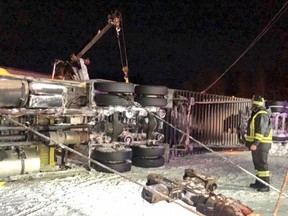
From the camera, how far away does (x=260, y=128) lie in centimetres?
638

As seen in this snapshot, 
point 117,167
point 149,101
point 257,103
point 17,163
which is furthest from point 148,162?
point 17,163

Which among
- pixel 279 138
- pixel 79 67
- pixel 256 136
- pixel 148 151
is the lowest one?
pixel 148 151

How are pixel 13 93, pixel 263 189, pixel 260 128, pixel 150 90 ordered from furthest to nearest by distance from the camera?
1. pixel 150 90
2. pixel 260 128
3. pixel 263 189
4. pixel 13 93

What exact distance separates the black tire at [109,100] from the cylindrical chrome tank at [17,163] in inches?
75.7

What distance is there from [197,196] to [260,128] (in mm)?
3177

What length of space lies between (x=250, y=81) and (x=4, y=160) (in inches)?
1818

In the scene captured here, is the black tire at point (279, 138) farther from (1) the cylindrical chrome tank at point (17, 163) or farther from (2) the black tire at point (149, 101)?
(1) the cylindrical chrome tank at point (17, 163)

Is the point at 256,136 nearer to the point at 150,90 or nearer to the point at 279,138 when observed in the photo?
the point at 150,90

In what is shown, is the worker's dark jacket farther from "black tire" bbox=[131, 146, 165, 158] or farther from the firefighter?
"black tire" bbox=[131, 146, 165, 158]

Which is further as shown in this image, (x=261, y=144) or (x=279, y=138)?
(x=279, y=138)

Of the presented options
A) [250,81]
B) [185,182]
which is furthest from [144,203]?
[250,81]

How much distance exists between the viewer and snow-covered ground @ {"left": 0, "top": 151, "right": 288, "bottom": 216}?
16.2 feet

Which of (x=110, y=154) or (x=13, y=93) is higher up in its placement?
(x=13, y=93)

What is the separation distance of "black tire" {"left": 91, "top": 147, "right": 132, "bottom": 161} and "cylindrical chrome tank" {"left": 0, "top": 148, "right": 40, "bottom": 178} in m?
1.57
